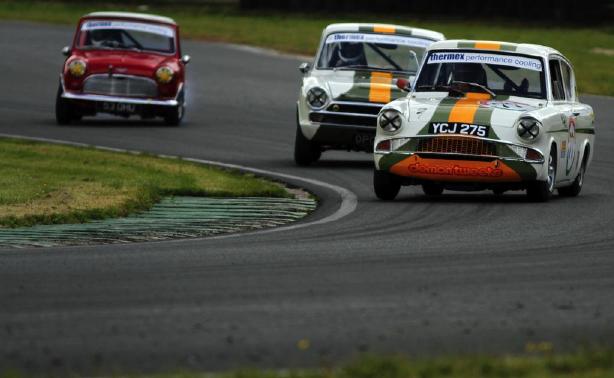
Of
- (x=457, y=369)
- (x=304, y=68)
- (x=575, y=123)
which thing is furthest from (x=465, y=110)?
(x=457, y=369)

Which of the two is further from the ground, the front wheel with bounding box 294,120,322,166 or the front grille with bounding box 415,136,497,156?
the front grille with bounding box 415,136,497,156

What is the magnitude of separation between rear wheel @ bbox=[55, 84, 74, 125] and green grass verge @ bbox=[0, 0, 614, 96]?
10.7 meters

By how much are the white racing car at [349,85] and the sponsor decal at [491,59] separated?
278cm

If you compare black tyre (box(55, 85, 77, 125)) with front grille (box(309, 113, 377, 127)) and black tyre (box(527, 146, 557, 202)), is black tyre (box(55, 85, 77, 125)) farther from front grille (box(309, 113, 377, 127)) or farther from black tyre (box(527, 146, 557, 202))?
black tyre (box(527, 146, 557, 202))

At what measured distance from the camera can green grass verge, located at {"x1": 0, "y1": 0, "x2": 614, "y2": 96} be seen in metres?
35.0

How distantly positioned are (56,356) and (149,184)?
8.04 meters

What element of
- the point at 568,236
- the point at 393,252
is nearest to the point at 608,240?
the point at 568,236

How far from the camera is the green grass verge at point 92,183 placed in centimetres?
1222

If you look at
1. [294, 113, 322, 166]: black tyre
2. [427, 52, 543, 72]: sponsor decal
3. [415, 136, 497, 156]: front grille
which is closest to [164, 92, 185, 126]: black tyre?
[294, 113, 322, 166]: black tyre

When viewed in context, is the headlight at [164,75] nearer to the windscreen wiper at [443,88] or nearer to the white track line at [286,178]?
the white track line at [286,178]

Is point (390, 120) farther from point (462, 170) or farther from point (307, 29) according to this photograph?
point (307, 29)

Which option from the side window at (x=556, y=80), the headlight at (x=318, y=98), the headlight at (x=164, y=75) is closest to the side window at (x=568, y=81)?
the side window at (x=556, y=80)

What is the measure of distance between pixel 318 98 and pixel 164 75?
17.8ft

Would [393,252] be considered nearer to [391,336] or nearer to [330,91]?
[391,336]
